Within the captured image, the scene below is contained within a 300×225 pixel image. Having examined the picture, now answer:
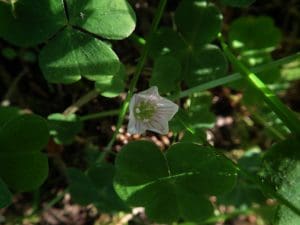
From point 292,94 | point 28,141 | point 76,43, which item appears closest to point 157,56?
point 76,43

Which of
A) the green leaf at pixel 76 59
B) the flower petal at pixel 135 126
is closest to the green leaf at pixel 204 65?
the flower petal at pixel 135 126

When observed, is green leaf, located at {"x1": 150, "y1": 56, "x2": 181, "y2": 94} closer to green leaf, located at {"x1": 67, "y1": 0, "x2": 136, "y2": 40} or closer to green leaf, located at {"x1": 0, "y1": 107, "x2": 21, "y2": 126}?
green leaf, located at {"x1": 67, "y1": 0, "x2": 136, "y2": 40}

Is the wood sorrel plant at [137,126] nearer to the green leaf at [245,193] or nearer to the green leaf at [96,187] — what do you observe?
the green leaf at [96,187]

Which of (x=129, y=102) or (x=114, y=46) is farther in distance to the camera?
(x=114, y=46)

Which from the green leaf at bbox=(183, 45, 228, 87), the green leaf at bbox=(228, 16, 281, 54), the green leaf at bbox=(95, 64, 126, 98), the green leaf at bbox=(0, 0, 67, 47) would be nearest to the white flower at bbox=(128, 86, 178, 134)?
the green leaf at bbox=(95, 64, 126, 98)

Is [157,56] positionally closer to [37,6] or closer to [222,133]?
[37,6]

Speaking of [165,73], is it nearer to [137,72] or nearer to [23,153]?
[137,72]
